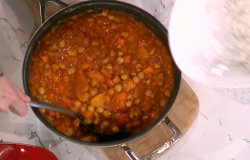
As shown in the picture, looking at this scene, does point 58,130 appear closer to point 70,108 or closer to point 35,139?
point 70,108

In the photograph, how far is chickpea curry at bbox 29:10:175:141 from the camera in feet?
4.17

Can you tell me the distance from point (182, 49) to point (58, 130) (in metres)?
0.65

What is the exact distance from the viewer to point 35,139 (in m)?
1.47

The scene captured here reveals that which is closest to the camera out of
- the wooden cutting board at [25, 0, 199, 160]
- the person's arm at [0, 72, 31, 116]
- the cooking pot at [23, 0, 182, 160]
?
the person's arm at [0, 72, 31, 116]

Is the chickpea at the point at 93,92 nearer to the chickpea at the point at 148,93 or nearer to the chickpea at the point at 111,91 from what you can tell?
the chickpea at the point at 111,91

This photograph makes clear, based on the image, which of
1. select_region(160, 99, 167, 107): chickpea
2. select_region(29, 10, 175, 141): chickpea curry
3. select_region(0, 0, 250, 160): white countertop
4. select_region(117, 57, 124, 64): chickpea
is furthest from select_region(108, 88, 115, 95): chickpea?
select_region(0, 0, 250, 160): white countertop

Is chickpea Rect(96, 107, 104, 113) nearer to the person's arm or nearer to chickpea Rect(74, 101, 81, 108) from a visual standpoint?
chickpea Rect(74, 101, 81, 108)

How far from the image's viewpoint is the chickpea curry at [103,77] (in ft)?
4.17

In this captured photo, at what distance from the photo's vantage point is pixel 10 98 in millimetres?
824

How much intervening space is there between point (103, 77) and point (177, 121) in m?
0.44

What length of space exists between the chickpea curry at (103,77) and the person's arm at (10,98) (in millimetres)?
390

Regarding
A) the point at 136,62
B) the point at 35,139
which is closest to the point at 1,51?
the point at 35,139

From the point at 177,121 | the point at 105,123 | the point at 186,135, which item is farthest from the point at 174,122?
the point at 105,123

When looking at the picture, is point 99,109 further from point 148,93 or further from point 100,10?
point 100,10
